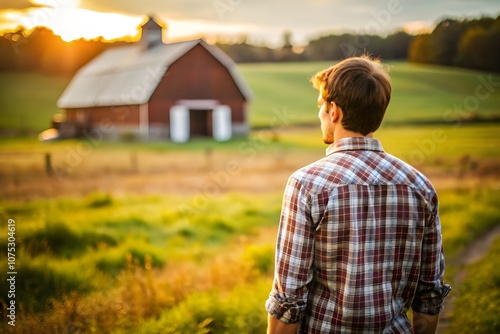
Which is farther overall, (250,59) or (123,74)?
(250,59)

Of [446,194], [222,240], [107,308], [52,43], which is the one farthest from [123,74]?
[446,194]

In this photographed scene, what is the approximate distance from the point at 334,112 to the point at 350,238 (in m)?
0.46

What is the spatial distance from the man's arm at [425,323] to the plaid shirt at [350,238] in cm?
16

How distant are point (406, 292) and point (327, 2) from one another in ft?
21.8

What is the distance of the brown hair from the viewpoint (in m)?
1.74

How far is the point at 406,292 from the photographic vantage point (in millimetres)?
1978

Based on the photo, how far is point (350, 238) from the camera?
1.76 meters

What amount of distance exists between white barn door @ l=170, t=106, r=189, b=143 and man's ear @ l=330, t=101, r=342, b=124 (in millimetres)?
6101

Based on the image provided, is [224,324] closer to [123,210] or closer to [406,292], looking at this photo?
[406,292]

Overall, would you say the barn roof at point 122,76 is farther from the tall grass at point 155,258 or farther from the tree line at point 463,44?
the tree line at point 463,44

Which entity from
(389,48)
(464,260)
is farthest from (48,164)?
(389,48)

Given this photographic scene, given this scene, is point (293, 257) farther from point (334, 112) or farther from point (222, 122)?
point (222, 122)

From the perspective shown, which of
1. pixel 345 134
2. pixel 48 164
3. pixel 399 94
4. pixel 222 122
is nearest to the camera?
pixel 345 134

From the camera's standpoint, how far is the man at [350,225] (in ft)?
5.68
